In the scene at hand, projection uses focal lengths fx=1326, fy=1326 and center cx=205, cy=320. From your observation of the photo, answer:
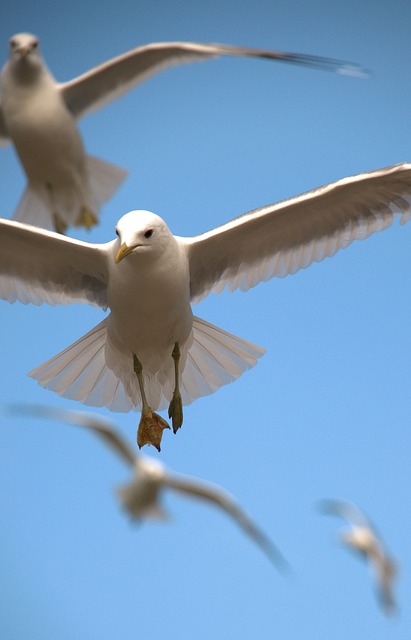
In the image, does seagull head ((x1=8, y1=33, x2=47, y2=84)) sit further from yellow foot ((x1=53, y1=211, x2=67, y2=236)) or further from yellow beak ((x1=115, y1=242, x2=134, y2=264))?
yellow beak ((x1=115, y1=242, x2=134, y2=264))

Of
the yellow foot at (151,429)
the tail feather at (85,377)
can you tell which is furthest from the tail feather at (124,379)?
the yellow foot at (151,429)

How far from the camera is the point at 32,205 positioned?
8.69m

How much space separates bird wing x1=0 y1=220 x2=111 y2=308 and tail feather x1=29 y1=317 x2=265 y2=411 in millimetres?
218

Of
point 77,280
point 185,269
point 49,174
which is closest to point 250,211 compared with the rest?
point 185,269

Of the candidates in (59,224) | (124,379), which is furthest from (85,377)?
(59,224)

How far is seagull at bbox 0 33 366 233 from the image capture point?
8422 mm

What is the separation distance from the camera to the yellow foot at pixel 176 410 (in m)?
6.25

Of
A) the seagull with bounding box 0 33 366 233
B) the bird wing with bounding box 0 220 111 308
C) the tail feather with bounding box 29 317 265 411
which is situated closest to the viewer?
the bird wing with bounding box 0 220 111 308

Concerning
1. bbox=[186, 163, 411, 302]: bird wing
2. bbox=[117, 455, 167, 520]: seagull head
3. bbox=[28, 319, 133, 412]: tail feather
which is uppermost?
bbox=[186, 163, 411, 302]: bird wing

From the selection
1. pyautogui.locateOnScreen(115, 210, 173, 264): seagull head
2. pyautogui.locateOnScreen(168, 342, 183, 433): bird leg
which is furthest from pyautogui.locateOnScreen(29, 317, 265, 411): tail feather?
pyautogui.locateOnScreen(115, 210, 173, 264): seagull head

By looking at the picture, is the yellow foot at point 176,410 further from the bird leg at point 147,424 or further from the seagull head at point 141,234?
the seagull head at point 141,234

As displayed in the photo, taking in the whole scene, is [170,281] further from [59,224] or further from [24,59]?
[24,59]

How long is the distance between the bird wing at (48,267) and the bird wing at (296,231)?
45 centimetres

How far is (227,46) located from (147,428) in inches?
111
